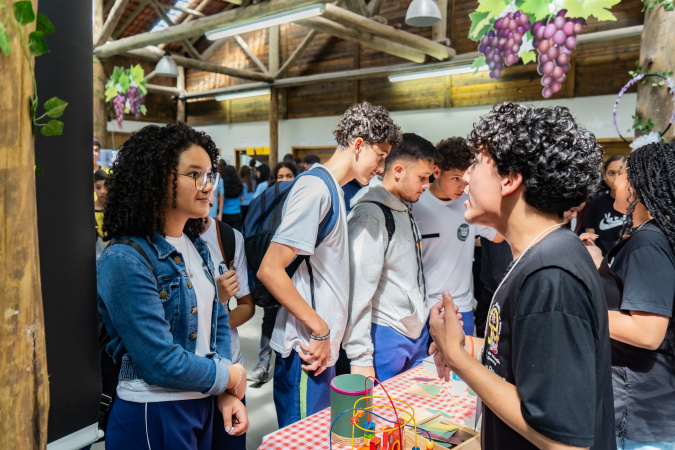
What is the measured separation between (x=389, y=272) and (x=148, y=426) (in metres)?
1.27

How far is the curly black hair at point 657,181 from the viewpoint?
4.90ft

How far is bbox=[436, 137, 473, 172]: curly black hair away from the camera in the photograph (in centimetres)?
276

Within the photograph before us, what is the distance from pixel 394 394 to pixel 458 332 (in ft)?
2.51

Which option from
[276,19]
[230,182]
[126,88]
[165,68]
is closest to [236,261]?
[230,182]

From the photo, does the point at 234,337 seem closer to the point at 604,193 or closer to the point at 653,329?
the point at 653,329

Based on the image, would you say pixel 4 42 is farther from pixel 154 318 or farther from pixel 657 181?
pixel 657 181

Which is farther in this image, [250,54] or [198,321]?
[250,54]

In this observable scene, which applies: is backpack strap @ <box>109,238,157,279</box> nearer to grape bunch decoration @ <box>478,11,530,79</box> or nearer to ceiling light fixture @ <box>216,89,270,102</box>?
grape bunch decoration @ <box>478,11,530,79</box>

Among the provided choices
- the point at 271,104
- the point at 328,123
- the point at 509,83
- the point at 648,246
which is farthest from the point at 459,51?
the point at 648,246

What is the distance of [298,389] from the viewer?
193 cm

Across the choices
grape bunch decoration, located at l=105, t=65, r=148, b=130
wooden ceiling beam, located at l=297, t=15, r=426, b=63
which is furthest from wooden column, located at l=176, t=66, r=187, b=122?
wooden ceiling beam, located at l=297, t=15, r=426, b=63

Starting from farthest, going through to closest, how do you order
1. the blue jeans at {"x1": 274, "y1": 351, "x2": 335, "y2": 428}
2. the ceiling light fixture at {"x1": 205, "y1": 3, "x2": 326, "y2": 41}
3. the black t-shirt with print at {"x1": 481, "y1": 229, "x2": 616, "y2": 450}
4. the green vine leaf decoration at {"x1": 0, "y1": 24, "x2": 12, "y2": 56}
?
1. the ceiling light fixture at {"x1": 205, "y1": 3, "x2": 326, "y2": 41}
2. the blue jeans at {"x1": 274, "y1": 351, "x2": 335, "y2": 428}
3. the black t-shirt with print at {"x1": 481, "y1": 229, "x2": 616, "y2": 450}
4. the green vine leaf decoration at {"x1": 0, "y1": 24, "x2": 12, "y2": 56}

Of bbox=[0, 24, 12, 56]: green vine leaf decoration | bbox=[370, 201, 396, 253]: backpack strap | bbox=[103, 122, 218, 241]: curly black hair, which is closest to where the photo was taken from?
bbox=[0, 24, 12, 56]: green vine leaf decoration

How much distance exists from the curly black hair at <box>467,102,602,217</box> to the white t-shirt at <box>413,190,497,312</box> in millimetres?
1707
